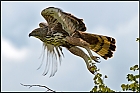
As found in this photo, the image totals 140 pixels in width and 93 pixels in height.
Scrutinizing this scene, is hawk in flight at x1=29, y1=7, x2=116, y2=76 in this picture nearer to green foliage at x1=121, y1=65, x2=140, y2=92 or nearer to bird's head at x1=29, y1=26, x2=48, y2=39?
bird's head at x1=29, y1=26, x2=48, y2=39

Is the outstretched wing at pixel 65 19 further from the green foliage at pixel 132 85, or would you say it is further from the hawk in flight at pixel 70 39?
the green foliage at pixel 132 85

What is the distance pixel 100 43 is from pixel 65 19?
3.90ft

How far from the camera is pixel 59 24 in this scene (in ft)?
21.3

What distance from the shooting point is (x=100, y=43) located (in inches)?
265

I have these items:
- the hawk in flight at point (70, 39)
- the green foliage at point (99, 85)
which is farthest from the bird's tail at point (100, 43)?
the green foliage at point (99, 85)

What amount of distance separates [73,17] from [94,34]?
0.86m

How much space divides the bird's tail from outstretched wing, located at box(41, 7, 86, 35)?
0.82 feet

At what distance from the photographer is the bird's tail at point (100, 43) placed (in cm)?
650

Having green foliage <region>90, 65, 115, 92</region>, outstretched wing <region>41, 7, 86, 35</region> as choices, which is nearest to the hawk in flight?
outstretched wing <region>41, 7, 86, 35</region>

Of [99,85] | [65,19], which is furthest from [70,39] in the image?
[99,85]

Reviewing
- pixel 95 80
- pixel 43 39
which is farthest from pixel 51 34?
pixel 95 80

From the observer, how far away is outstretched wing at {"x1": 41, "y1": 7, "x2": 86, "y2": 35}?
5805mm

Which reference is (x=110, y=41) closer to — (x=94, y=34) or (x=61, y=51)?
(x=94, y=34)

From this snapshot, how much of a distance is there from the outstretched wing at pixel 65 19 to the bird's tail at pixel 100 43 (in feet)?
0.82
